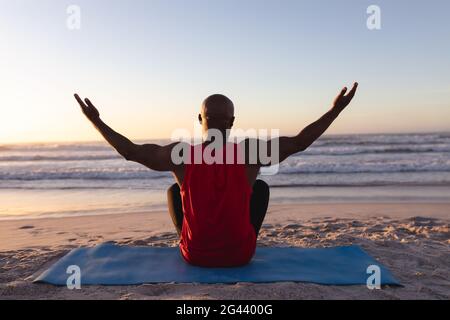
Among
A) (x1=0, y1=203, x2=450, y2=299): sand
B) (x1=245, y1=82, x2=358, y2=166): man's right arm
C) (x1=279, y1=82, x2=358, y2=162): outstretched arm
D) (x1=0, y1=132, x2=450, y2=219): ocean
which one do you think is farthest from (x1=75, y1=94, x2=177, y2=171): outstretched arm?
(x1=0, y1=132, x2=450, y2=219): ocean

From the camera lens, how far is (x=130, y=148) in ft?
9.50

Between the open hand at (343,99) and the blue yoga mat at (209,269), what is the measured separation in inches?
53.6

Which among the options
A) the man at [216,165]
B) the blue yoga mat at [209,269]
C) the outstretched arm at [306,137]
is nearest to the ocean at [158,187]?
the blue yoga mat at [209,269]

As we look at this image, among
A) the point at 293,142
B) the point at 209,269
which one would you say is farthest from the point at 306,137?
the point at 209,269

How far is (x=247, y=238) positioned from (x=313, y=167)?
40.9 feet

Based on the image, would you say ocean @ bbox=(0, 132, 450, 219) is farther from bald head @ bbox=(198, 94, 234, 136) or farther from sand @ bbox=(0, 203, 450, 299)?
bald head @ bbox=(198, 94, 234, 136)

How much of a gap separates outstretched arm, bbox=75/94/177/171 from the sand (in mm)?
954

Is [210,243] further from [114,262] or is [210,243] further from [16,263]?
[16,263]

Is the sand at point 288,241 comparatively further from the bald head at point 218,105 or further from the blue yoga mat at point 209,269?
the bald head at point 218,105

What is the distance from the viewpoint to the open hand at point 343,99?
313 cm

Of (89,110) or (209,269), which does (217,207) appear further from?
(89,110)

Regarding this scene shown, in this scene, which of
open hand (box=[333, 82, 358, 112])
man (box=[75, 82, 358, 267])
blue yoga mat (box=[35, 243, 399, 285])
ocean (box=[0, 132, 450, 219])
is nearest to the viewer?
man (box=[75, 82, 358, 267])

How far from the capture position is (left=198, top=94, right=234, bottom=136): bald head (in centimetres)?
303
